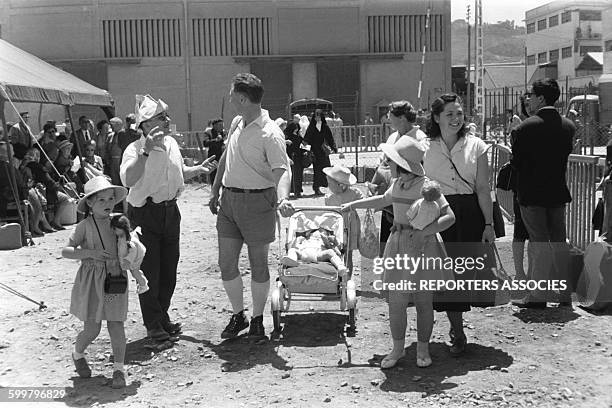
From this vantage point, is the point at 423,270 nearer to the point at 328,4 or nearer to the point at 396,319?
the point at 396,319

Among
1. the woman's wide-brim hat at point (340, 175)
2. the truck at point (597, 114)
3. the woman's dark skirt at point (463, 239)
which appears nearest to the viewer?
the woman's dark skirt at point (463, 239)

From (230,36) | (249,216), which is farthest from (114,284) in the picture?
(230,36)

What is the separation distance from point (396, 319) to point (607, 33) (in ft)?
150

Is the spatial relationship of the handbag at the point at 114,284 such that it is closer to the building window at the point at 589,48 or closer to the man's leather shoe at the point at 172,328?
the man's leather shoe at the point at 172,328

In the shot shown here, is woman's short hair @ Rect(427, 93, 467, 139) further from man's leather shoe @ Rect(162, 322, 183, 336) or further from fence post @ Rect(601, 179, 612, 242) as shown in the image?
man's leather shoe @ Rect(162, 322, 183, 336)

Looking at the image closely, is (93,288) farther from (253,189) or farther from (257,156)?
(257,156)

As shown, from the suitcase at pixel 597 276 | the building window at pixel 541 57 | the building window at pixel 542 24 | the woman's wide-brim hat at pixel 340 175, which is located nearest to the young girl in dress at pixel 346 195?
the woman's wide-brim hat at pixel 340 175

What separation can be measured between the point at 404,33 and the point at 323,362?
1312 inches

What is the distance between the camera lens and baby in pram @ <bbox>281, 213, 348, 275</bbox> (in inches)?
261

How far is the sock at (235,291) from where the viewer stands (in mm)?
6492

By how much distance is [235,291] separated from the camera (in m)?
6.52

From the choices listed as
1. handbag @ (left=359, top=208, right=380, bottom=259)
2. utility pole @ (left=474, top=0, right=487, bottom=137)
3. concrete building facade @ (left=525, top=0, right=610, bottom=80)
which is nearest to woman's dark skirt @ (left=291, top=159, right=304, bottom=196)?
handbag @ (left=359, top=208, right=380, bottom=259)

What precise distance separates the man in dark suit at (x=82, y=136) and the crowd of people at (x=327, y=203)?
9.28 metres

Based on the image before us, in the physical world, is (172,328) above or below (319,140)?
below
